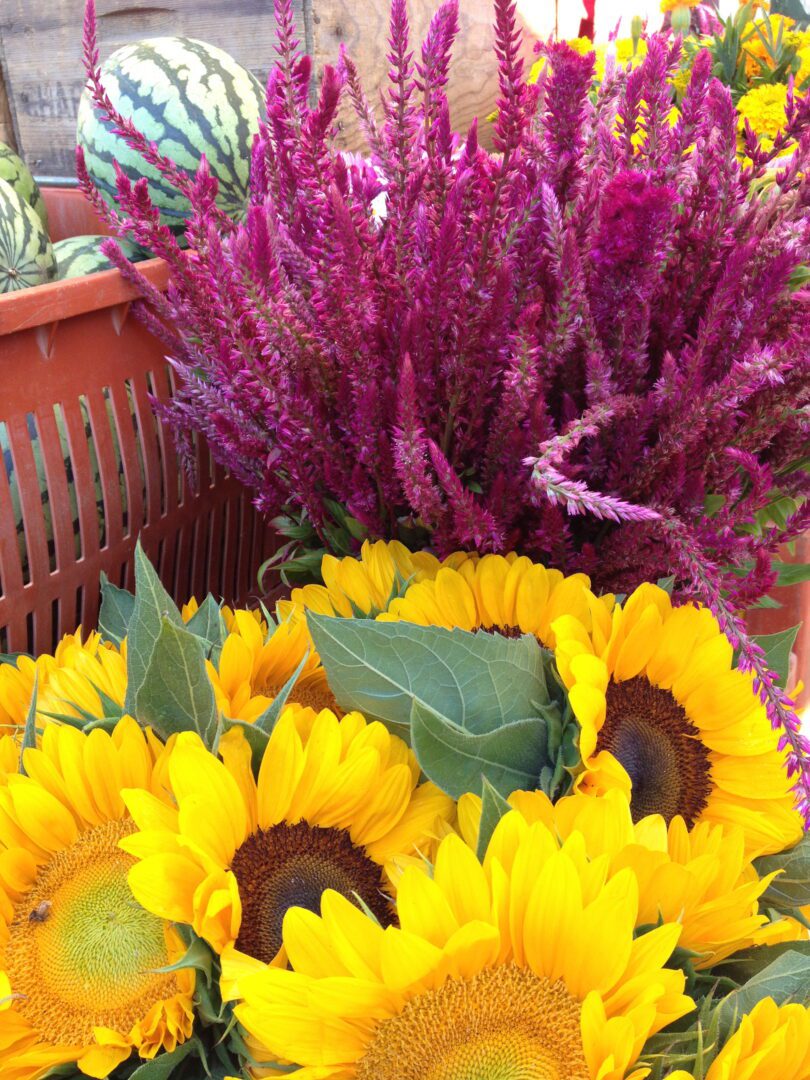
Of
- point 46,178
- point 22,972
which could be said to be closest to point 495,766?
point 22,972

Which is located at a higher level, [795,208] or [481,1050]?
[795,208]

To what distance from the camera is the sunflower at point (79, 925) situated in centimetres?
38

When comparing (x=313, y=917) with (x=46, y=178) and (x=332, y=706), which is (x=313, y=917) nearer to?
(x=332, y=706)

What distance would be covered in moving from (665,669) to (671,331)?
0.19 m

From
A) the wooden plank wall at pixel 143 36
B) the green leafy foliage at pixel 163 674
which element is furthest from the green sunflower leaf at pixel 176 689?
the wooden plank wall at pixel 143 36

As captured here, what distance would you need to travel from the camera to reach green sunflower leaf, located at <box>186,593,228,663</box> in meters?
0.52

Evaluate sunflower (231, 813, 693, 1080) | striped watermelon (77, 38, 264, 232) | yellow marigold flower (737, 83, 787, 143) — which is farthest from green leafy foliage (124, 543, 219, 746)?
yellow marigold flower (737, 83, 787, 143)

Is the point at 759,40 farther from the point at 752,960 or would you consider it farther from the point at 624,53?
the point at 752,960

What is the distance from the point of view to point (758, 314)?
1.66 feet

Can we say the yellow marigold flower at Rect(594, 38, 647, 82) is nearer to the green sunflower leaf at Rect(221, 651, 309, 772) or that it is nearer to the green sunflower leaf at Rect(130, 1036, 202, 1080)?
the green sunflower leaf at Rect(221, 651, 309, 772)

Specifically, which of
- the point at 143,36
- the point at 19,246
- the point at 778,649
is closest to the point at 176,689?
the point at 778,649

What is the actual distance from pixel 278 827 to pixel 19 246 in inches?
21.4

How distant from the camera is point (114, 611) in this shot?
0.60 m

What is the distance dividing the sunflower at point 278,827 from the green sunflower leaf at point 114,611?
18cm
